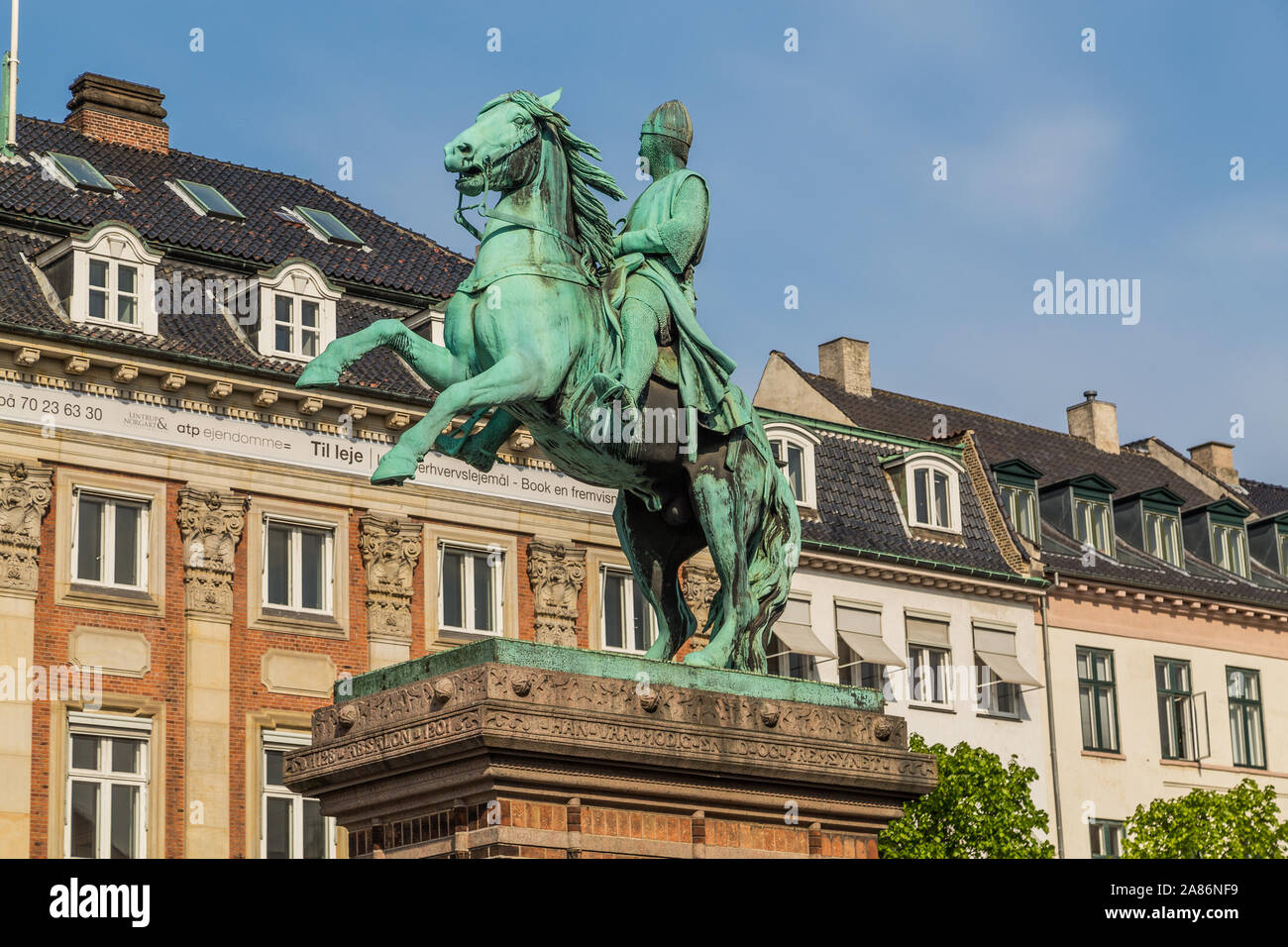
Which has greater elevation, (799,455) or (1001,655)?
(799,455)

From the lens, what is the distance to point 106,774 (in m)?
36.8

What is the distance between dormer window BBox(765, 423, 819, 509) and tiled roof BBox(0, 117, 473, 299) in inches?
284

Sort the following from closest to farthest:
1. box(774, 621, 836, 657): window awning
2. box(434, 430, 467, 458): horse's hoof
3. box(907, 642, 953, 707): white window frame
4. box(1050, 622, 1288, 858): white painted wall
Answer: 1. box(434, 430, 467, 458): horse's hoof
2. box(774, 621, 836, 657): window awning
3. box(907, 642, 953, 707): white window frame
4. box(1050, 622, 1288, 858): white painted wall

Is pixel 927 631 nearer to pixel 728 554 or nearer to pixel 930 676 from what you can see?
pixel 930 676

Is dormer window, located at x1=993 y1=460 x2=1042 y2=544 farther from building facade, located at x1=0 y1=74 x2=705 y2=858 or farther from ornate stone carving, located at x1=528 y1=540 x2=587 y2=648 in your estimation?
ornate stone carving, located at x1=528 y1=540 x2=587 y2=648

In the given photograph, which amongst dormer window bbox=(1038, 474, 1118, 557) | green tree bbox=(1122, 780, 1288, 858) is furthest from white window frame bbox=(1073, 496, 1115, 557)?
green tree bbox=(1122, 780, 1288, 858)

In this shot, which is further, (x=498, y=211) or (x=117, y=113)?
(x=117, y=113)

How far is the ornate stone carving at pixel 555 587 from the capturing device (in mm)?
42000

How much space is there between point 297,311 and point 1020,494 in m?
19.0

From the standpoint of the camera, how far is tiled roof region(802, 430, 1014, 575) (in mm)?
48500

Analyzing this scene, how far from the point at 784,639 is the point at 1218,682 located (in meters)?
13.3

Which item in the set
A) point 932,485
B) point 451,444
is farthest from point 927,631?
point 451,444
